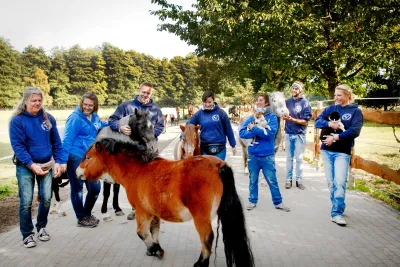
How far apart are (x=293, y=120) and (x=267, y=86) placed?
10.9 metres

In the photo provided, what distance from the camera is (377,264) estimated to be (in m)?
3.06

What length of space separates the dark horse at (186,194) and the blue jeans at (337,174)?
227cm

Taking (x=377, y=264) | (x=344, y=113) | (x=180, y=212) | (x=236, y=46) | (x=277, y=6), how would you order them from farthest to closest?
1. (x=236, y=46)
2. (x=277, y=6)
3. (x=344, y=113)
4. (x=377, y=264)
5. (x=180, y=212)

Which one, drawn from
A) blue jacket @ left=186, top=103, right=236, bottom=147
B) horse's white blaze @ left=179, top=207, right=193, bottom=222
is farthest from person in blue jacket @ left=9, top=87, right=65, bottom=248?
blue jacket @ left=186, top=103, right=236, bottom=147

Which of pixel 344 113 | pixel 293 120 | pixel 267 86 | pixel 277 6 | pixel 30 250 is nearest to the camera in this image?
pixel 30 250

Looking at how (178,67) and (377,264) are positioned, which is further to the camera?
(178,67)

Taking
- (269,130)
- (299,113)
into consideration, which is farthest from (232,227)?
(299,113)

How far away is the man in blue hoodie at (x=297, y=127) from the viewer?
6.28 m

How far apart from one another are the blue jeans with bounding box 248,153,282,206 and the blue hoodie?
929 millimetres

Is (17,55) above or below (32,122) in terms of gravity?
above

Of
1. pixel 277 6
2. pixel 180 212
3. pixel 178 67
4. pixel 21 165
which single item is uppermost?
pixel 178 67

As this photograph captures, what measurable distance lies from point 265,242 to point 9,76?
61605 millimetres

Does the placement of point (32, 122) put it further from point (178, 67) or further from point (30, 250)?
point (178, 67)

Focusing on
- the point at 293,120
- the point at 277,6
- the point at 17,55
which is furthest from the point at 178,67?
the point at 293,120
